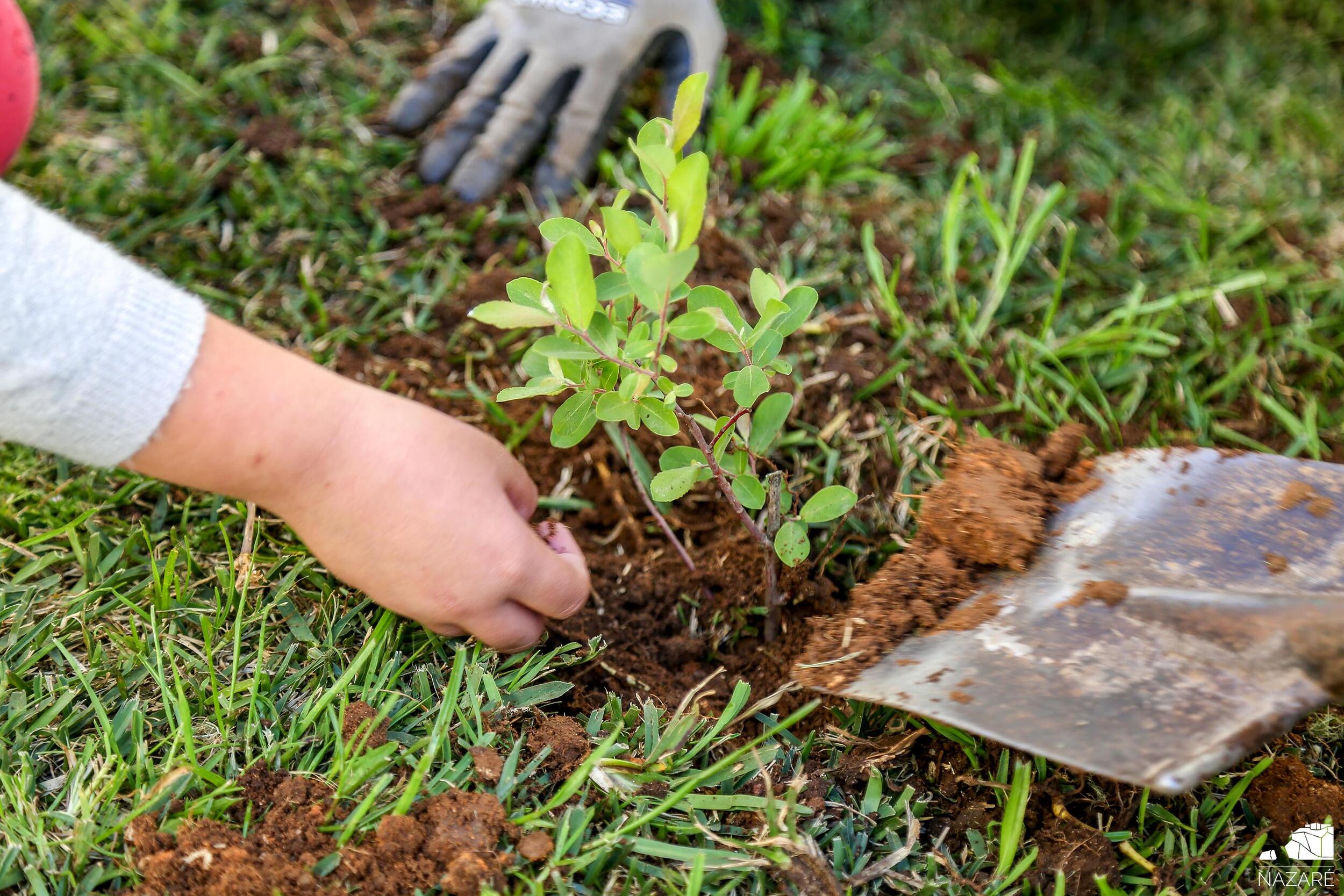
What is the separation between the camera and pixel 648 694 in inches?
55.1

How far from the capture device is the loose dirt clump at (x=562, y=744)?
1254 mm

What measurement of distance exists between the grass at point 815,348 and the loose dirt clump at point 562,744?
0.02m

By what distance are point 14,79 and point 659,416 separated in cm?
122

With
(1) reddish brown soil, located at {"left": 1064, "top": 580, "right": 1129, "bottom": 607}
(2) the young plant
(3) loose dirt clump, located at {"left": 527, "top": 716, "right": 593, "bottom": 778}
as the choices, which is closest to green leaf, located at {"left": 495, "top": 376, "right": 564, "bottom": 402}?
(2) the young plant

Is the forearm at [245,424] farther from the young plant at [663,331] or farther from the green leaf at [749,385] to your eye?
the green leaf at [749,385]

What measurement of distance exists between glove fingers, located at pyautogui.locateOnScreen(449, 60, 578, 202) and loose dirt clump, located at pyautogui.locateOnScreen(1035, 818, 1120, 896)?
1.67 meters

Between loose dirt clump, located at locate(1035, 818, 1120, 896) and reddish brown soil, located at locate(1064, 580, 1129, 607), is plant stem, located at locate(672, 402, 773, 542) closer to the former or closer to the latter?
reddish brown soil, located at locate(1064, 580, 1129, 607)

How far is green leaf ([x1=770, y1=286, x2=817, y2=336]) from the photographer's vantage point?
4.13 feet

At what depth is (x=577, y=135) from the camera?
84.4 inches

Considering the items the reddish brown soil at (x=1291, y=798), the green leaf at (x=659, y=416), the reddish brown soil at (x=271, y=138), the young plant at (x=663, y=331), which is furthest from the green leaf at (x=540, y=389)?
the reddish brown soil at (x=271, y=138)

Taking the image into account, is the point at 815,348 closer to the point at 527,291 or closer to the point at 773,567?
the point at 773,567

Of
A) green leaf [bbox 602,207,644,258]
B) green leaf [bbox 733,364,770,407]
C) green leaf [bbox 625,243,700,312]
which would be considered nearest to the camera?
green leaf [bbox 625,243,700,312]

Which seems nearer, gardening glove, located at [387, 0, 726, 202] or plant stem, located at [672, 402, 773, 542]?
plant stem, located at [672, 402, 773, 542]

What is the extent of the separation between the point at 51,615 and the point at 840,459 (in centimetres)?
127
